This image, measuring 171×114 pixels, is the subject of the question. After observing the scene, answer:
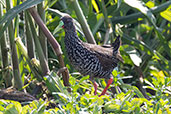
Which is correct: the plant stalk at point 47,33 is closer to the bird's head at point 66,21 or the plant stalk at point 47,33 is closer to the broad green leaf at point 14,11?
the broad green leaf at point 14,11

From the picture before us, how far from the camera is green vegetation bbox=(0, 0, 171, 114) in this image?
2209 mm

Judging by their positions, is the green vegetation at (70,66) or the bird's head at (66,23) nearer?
the green vegetation at (70,66)

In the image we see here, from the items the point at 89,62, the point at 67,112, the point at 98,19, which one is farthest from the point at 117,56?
the point at 67,112

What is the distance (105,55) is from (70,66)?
0.48 meters

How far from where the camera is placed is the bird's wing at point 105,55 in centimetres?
337

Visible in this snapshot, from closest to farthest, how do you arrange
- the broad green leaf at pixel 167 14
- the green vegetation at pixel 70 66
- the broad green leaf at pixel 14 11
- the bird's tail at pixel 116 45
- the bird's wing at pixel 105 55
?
the green vegetation at pixel 70 66, the broad green leaf at pixel 14 11, the bird's wing at pixel 105 55, the bird's tail at pixel 116 45, the broad green leaf at pixel 167 14

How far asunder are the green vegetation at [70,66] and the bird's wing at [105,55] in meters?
0.17

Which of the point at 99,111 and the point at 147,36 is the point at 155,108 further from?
the point at 147,36

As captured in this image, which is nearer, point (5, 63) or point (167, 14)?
point (5, 63)

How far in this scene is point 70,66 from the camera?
3.81 meters

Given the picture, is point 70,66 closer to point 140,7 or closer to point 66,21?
point 66,21

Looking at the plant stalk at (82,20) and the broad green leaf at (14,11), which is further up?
the broad green leaf at (14,11)

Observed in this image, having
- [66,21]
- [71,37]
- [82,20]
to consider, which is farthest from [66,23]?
[82,20]

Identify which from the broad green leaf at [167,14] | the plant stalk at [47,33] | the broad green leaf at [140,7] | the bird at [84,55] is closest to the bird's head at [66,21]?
the bird at [84,55]
